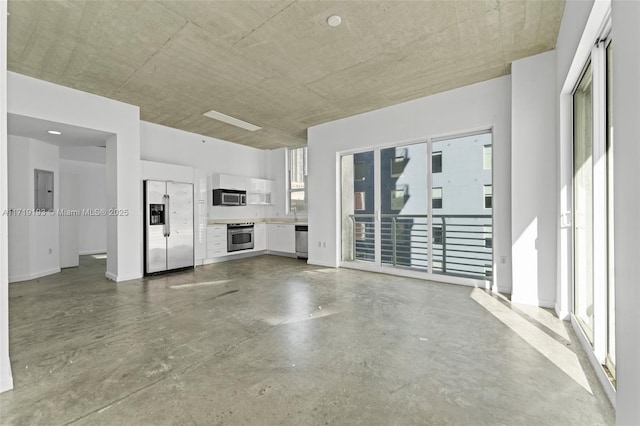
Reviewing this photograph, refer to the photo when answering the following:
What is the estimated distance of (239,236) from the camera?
23.1 ft

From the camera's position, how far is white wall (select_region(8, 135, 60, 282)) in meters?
4.88

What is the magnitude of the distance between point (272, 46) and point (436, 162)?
298cm

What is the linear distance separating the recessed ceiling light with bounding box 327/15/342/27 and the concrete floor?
2.97 m

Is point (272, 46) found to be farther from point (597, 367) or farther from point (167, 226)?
point (597, 367)

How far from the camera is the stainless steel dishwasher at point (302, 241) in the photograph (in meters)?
6.98

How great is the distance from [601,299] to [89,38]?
5134mm

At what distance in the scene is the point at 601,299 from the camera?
2016 mm

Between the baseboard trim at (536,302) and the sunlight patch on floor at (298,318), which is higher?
the baseboard trim at (536,302)

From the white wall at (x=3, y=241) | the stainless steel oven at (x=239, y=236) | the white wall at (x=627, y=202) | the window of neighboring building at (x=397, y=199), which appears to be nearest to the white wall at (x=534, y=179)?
the window of neighboring building at (x=397, y=199)

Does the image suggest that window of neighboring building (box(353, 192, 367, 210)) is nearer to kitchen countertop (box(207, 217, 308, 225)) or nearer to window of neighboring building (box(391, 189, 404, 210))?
window of neighboring building (box(391, 189, 404, 210))

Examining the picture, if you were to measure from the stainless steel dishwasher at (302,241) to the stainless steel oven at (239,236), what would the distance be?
1.26 metres

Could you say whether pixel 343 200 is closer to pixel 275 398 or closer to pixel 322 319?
pixel 322 319

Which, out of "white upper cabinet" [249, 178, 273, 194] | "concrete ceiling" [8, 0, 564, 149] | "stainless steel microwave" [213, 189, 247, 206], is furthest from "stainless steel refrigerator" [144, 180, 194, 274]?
"white upper cabinet" [249, 178, 273, 194]

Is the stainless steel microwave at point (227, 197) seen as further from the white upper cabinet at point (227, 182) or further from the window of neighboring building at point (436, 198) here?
the window of neighboring building at point (436, 198)
